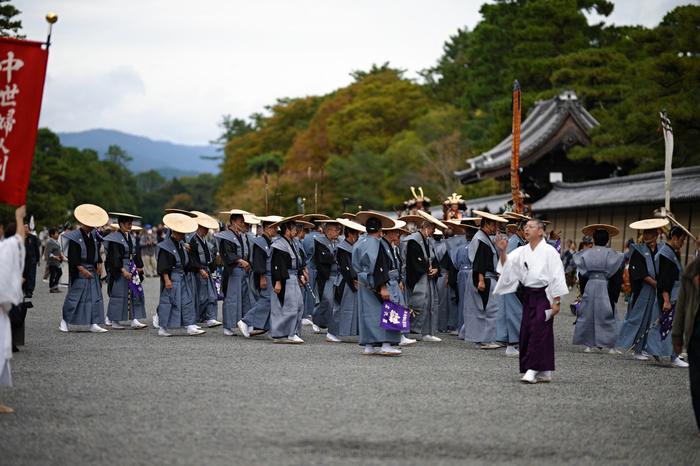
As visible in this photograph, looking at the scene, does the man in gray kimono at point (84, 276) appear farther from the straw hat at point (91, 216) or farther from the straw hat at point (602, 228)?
the straw hat at point (602, 228)

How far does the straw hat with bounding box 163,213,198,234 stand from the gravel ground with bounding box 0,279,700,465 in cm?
209

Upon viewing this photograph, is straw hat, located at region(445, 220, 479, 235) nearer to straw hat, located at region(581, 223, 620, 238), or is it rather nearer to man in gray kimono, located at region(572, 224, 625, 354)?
straw hat, located at region(581, 223, 620, 238)

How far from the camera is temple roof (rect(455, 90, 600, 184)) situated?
1003 inches

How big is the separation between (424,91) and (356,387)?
152ft

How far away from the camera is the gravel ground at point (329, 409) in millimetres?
4812

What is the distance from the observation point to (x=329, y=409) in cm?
596

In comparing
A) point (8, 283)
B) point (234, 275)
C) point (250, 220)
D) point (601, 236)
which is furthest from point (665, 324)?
point (8, 283)

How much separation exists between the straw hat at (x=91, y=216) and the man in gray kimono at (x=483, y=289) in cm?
593

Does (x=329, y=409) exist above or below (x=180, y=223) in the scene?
below

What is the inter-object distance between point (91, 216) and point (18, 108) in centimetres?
467

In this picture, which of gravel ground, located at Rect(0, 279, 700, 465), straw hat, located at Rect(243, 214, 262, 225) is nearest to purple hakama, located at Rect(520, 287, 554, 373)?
gravel ground, located at Rect(0, 279, 700, 465)

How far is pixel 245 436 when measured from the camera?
16.7ft

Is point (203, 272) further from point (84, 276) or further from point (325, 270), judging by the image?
point (325, 270)

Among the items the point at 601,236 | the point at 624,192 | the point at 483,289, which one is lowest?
the point at 483,289
